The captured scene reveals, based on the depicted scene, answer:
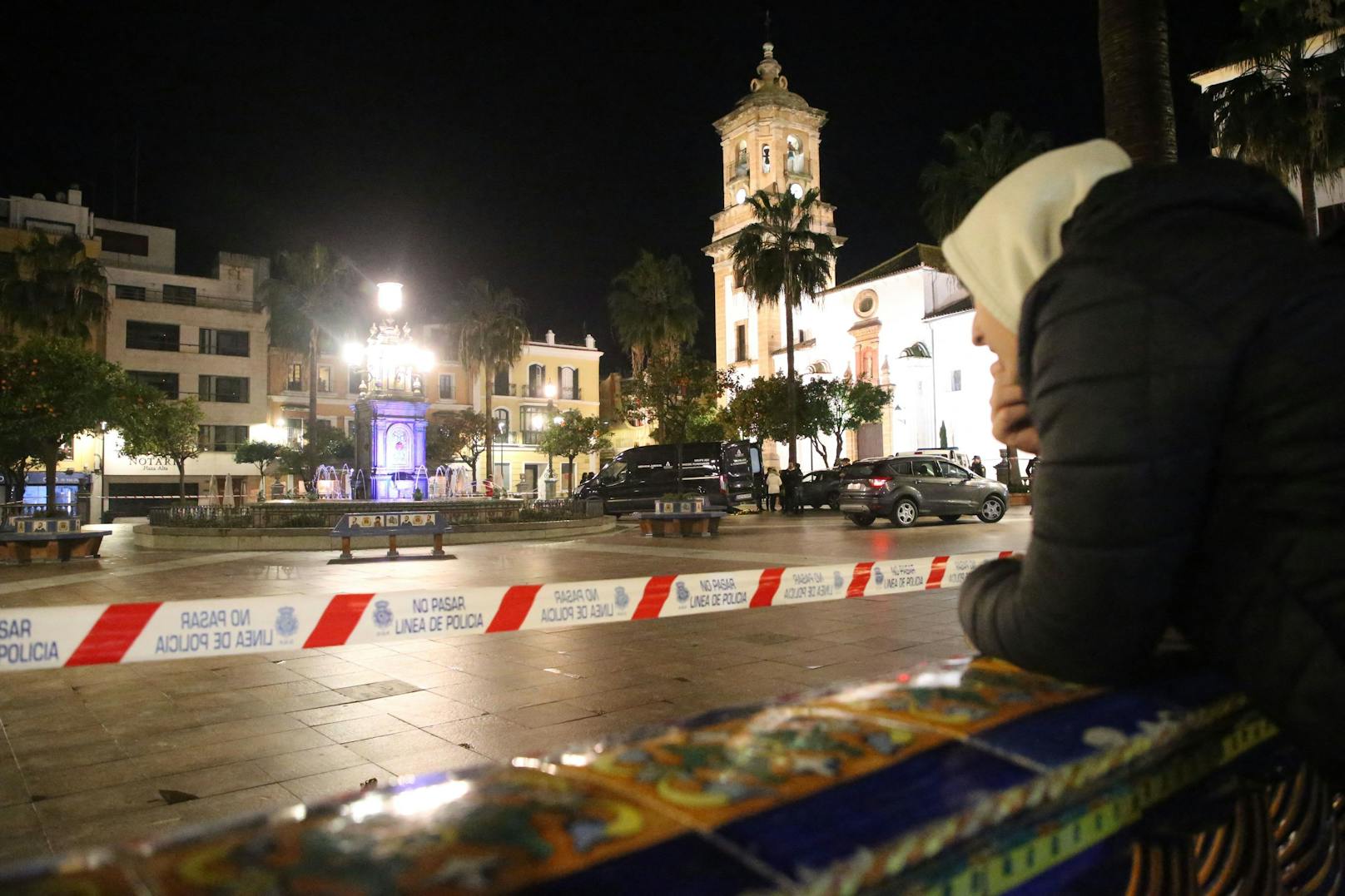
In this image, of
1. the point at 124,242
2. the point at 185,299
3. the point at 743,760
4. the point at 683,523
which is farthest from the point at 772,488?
the point at 124,242

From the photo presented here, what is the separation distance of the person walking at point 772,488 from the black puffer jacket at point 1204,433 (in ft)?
92.8

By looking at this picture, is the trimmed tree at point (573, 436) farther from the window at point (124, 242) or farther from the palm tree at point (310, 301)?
the window at point (124, 242)

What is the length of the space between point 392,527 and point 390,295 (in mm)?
10599

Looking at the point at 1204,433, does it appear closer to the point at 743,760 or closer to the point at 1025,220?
the point at 1025,220

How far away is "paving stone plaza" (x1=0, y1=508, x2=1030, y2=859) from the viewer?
3.80 meters

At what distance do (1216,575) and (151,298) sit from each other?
175 feet

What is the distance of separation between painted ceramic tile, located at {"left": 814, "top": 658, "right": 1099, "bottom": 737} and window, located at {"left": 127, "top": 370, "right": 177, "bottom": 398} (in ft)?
165

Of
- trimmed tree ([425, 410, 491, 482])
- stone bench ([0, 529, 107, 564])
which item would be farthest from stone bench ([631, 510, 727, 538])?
trimmed tree ([425, 410, 491, 482])

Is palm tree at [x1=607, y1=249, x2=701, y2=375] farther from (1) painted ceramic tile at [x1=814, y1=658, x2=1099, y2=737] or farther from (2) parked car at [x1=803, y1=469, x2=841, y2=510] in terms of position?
(1) painted ceramic tile at [x1=814, y1=658, x2=1099, y2=737]

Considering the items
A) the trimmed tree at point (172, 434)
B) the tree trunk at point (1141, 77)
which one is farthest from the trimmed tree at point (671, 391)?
the tree trunk at point (1141, 77)

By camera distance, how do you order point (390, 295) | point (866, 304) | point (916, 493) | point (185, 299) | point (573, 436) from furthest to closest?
point (573, 436)
point (866, 304)
point (185, 299)
point (390, 295)
point (916, 493)

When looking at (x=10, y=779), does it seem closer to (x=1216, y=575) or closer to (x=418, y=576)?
(x=1216, y=575)

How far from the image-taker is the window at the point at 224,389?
46.6 metres

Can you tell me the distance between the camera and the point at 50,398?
21188mm
